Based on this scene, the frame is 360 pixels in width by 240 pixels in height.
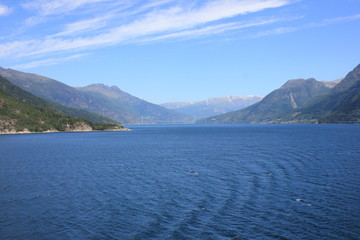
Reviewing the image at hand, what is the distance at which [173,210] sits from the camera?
143 feet

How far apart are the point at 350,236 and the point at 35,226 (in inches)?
1402

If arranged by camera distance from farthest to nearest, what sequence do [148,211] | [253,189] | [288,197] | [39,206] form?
1. [253,189]
2. [288,197]
3. [39,206]
4. [148,211]

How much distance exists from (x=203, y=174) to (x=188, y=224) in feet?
109

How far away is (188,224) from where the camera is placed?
124 ft

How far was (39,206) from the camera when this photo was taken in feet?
152

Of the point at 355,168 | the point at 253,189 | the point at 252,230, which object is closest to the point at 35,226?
the point at 252,230

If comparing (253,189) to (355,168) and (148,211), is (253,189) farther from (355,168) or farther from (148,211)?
(355,168)

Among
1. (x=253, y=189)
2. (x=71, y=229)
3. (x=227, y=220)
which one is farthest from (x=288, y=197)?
(x=71, y=229)

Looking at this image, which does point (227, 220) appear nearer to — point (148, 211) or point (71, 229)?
point (148, 211)

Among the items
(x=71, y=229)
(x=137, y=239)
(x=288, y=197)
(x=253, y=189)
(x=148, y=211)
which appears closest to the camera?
(x=137, y=239)

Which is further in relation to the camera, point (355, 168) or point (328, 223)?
point (355, 168)

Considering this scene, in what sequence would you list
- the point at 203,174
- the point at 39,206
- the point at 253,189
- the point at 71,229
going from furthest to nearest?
the point at 203,174, the point at 253,189, the point at 39,206, the point at 71,229

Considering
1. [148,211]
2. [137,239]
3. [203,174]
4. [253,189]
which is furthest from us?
[203,174]

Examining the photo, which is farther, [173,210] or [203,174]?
[203,174]
